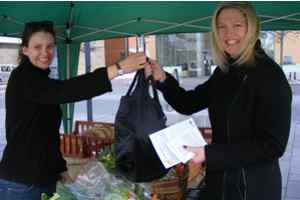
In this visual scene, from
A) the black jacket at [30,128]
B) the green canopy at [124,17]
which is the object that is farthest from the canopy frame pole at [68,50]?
the black jacket at [30,128]

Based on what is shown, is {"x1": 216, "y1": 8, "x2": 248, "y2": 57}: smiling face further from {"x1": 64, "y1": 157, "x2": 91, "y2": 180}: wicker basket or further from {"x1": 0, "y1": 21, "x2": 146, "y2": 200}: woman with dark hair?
{"x1": 64, "y1": 157, "x2": 91, "y2": 180}: wicker basket

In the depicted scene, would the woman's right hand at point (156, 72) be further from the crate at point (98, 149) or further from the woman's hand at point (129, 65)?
the crate at point (98, 149)

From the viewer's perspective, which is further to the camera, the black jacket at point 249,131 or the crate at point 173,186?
the crate at point 173,186

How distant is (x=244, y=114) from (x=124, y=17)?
6.75 ft

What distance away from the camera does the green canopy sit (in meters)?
3.05

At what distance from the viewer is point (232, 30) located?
1606 mm

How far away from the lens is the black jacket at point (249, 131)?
59.2 inches

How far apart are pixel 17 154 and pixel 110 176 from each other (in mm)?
465

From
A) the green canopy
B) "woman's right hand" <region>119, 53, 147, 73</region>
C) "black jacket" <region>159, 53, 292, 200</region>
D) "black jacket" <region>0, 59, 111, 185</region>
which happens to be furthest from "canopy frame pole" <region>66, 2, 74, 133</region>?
"black jacket" <region>159, 53, 292, 200</region>

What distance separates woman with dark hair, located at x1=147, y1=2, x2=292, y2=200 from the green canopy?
4.53 ft

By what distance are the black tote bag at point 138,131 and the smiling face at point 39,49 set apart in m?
0.44

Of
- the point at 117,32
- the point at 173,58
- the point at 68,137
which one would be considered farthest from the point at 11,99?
the point at 173,58

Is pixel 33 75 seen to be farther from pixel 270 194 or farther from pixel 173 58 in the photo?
pixel 173 58

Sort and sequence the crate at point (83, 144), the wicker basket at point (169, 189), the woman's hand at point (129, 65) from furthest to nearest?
the crate at point (83, 144) < the wicker basket at point (169, 189) < the woman's hand at point (129, 65)
